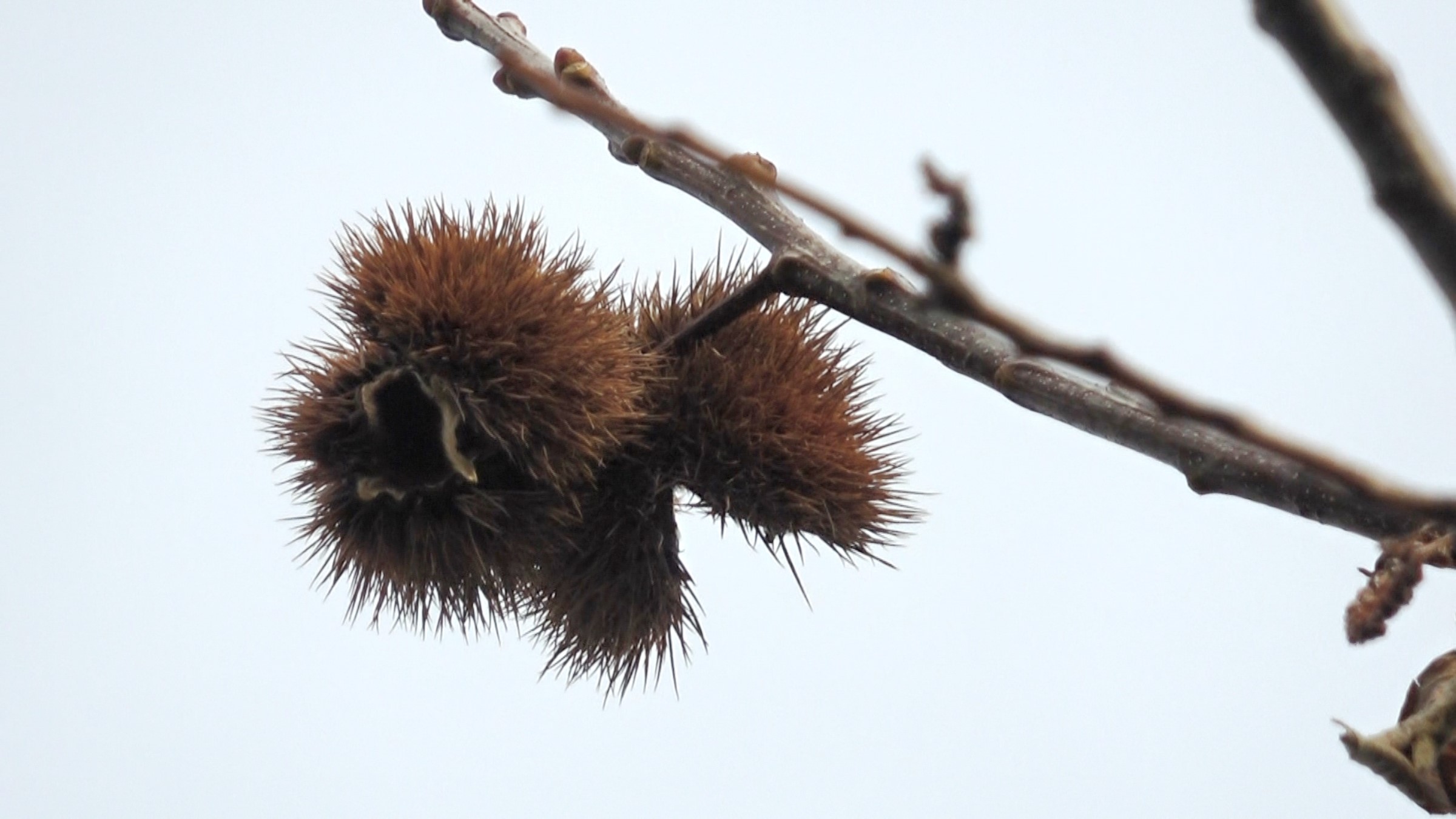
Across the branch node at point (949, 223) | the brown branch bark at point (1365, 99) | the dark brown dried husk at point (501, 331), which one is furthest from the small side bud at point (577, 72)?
the brown branch bark at point (1365, 99)

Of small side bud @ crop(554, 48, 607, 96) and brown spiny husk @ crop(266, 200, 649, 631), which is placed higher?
small side bud @ crop(554, 48, 607, 96)

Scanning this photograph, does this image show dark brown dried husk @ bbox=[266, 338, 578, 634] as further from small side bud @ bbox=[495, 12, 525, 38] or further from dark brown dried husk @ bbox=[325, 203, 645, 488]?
small side bud @ bbox=[495, 12, 525, 38]

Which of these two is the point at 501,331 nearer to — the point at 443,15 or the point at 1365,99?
the point at 443,15

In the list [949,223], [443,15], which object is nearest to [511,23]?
[443,15]

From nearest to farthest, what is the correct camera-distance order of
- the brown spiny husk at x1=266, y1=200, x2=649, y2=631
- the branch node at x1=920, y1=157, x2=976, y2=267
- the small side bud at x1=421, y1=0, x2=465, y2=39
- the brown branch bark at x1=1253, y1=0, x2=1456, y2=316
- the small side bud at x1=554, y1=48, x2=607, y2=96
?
the brown branch bark at x1=1253, y1=0, x2=1456, y2=316 < the branch node at x1=920, y1=157, x2=976, y2=267 < the brown spiny husk at x1=266, y1=200, x2=649, y2=631 < the small side bud at x1=554, y1=48, x2=607, y2=96 < the small side bud at x1=421, y1=0, x2=465, y2=39

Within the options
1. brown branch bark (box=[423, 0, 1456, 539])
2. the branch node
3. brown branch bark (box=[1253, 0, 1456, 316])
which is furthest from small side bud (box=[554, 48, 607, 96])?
brown branch bark (box=[1253, 0, 1456, 316])

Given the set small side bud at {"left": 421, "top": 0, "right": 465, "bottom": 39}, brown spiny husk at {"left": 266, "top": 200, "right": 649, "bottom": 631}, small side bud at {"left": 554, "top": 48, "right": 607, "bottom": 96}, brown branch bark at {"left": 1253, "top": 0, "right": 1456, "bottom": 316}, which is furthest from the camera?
small side bud at {"left": 421, "top": 0, "right": 465, "bottom": 39}
